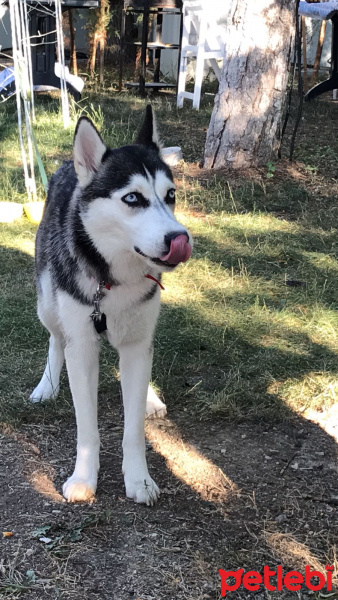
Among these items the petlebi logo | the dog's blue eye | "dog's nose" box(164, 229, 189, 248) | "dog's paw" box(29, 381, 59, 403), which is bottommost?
"dog's paw" box(29, 381, 59, 403)

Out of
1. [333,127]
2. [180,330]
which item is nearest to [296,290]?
[180,330]

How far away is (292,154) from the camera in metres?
7.44

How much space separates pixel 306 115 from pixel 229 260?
5078mm

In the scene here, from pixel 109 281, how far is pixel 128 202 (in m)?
0.33

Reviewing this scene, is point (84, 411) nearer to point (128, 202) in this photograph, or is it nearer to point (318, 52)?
point (128, 202)

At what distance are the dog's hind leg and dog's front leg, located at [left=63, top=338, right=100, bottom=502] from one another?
75 centimetres

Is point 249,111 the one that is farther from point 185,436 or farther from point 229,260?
point 185,436

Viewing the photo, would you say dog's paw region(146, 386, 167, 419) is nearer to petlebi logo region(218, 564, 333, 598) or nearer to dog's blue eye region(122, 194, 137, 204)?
petlebi logo region(218, 564, 333, 598)

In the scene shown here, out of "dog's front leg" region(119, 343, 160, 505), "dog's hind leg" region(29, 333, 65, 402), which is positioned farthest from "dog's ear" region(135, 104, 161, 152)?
"dog's hind leg" region(29, 333, 65, 402)

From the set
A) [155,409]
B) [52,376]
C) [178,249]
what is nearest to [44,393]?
[52,376]

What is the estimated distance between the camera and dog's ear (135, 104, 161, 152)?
2.90m

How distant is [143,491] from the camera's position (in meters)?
2.72

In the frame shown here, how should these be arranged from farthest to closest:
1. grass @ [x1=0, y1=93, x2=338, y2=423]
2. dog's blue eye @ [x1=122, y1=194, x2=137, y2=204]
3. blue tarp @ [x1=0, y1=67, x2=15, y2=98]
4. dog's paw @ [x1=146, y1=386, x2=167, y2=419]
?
1. blue tarp @ [x1=0, y1=67, x2=15, y2=98]
2. grass @ [x1=0, y1=93, x2=338, y2=423]
3. dog's paw @ [x1=146, y1=386, x2=167, y2=419]
4. dog's blue eye @ [x1=122, y1=194, x2=137, y2=204]

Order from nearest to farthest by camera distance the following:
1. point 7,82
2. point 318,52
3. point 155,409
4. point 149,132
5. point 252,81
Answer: point 149,132
point 155,409
point 252,81
point 7,82
point 318,52
